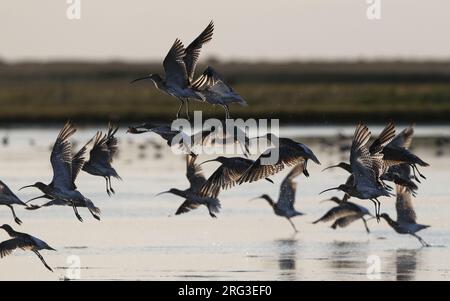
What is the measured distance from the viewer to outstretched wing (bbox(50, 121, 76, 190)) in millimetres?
18984

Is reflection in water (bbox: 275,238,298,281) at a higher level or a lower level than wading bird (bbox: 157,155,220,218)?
lower

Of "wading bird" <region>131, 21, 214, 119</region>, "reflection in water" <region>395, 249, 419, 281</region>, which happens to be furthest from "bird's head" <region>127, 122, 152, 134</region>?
"reflection in water" <region>395, 249, 419, 281</region>

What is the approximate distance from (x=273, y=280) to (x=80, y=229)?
5548mm

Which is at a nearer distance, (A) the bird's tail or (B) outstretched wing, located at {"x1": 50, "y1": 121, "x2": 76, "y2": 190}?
(B) outstretched wing, located at {"x1": 50, "y1": 121, "x2": 76, "y2": 190}

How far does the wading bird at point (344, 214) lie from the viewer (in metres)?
21.8

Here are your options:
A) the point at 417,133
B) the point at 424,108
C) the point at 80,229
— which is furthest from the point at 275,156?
the point at 424,108

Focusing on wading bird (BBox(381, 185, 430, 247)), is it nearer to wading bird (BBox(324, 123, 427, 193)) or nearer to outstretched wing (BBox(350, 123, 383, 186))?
wading bird (BBox(324, 123, 427, 193))

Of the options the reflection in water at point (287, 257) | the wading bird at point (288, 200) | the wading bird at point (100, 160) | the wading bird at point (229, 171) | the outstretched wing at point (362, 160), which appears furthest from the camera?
the wading bird at point (288, 200)

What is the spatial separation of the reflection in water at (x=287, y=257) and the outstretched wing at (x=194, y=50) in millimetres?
2870

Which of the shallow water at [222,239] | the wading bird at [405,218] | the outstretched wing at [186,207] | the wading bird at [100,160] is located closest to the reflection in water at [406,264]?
the shallow water at [222,239]

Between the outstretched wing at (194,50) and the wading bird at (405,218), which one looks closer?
the outstretched wing at (194,50)

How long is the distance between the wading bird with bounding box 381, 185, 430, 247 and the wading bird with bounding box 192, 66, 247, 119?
369 centimetres

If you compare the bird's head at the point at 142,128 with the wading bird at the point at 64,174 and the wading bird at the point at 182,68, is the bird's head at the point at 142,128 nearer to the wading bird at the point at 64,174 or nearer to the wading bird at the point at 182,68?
the wading bird at the point at 182,68

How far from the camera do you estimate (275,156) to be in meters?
18.4
